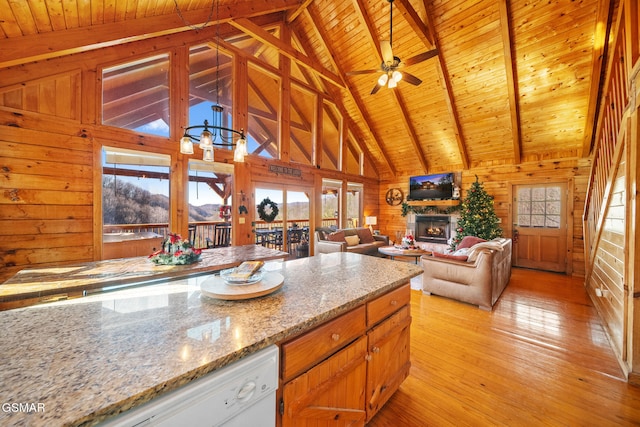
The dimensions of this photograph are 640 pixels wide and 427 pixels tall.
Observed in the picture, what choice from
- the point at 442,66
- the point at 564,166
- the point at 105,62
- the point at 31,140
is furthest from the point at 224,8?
the point at 564,166

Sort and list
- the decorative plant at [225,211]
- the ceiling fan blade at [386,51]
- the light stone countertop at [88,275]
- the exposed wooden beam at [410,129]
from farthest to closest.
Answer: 1. the exposed wooden beam at [410,129]
2. the decorative plant at [225,211]
3. the ceiling fan blade at [386,51]
4. the light stone countertop at [88,275]

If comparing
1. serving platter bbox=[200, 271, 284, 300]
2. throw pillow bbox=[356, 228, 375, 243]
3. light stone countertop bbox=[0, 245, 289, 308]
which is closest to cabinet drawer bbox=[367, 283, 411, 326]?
serving platter bbox=[200, 271, 284, 300]

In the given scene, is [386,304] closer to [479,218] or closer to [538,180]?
[479,218]

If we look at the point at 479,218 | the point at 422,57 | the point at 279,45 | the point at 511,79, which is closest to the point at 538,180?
the point at 479,218

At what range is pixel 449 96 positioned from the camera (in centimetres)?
503

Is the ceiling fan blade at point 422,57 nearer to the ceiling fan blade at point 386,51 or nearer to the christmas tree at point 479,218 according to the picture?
the ceiling fan blade at point 386,51

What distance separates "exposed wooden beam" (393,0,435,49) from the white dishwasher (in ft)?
15.7

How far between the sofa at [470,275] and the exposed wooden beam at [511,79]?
10.1ft

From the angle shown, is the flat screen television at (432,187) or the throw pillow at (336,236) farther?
the flat screen television at (432,187)

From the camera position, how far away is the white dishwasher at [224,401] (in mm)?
608

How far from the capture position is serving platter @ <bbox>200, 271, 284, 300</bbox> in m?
1.15

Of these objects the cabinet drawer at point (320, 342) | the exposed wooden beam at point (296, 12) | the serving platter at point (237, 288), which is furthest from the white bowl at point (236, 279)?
the exposed wooden beam at point (296, 12)

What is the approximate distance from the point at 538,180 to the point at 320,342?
6801 millimetres

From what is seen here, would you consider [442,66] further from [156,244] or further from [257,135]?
[156,244]
